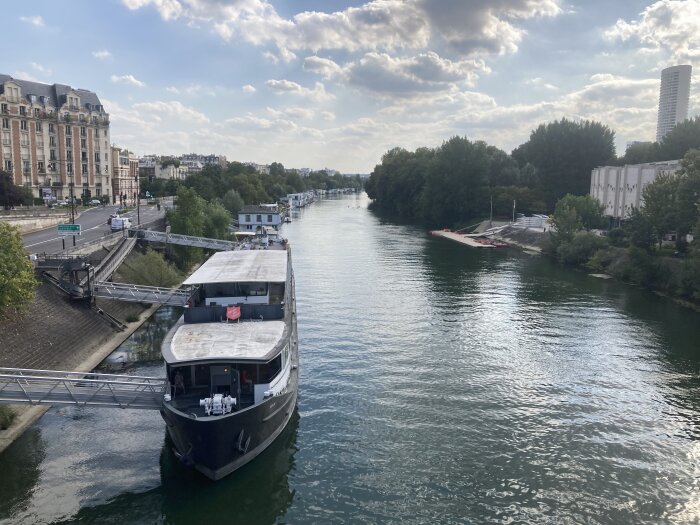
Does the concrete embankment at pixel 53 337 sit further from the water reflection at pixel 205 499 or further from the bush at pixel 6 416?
the water reflection at pixel 205 499

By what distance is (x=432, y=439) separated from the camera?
926 inches

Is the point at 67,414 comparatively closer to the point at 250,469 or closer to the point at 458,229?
the point at 250,469

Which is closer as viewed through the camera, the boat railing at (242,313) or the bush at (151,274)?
the boat railing at (242,313)

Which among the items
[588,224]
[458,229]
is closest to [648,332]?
[588,224]

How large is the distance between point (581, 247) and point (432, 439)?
2148 inches

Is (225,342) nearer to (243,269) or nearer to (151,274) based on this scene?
(243,269)

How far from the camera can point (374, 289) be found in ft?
174

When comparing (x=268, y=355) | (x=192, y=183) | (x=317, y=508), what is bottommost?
(x=317, y=508)

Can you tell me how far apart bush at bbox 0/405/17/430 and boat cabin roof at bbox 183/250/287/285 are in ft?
30.9

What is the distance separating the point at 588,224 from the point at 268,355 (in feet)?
243

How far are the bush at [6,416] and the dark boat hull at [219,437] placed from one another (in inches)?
301

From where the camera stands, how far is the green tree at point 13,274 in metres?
26.8

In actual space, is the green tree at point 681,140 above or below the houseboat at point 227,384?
above

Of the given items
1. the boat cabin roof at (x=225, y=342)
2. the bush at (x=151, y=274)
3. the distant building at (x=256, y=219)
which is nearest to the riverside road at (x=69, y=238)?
the bush at (x=151, y=274)
